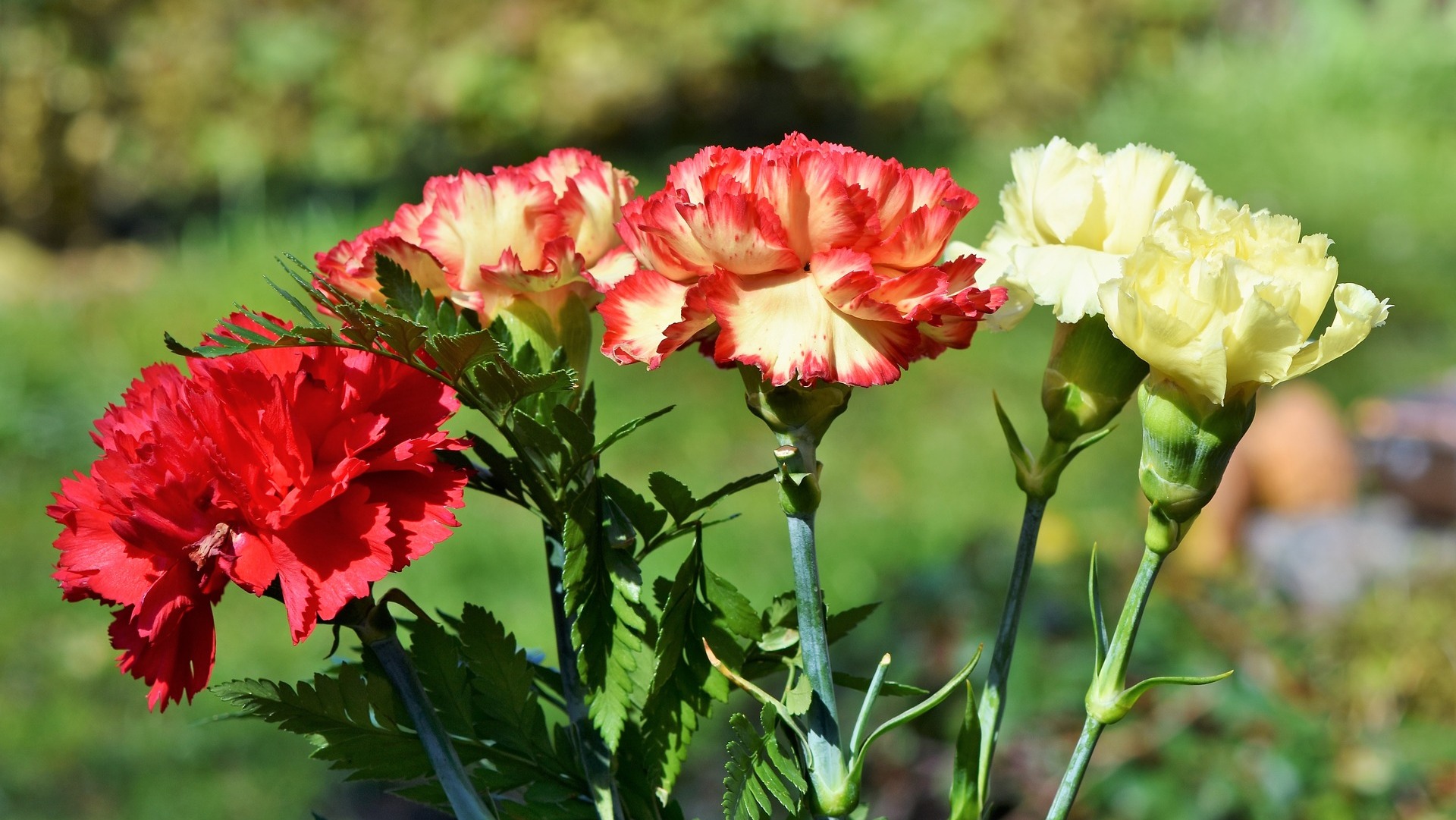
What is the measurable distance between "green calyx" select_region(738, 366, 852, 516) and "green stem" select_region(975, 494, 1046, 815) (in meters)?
0.11

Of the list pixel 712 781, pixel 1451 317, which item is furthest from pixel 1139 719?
pixel 1451 317

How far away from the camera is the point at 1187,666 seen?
5.81ft

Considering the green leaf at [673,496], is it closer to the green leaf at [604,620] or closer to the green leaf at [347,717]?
the green leaf at [604,620]

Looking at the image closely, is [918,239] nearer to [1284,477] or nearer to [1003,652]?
[1003,652]

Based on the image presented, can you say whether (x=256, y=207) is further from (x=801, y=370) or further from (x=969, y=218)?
(x=801, y=370)

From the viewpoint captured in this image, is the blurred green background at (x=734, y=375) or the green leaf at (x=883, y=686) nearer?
the green leaf at (x=883, y=686)

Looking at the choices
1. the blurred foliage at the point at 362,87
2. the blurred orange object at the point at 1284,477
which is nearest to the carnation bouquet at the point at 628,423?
the blurred orange object at the point at 1284,477

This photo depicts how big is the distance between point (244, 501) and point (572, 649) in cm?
17

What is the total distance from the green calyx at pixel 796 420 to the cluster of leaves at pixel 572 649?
3 cm

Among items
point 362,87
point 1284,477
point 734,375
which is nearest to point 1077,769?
point 1284,477

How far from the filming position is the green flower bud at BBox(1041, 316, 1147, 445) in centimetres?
55

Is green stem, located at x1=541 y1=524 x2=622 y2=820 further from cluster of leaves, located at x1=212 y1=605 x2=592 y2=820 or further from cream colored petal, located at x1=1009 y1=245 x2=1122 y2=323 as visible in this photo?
cream colored petal, located at x1=1009 y1=245 x2=1122 y2=323

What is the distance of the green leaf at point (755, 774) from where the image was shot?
0.52m

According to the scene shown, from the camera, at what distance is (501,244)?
534mm
